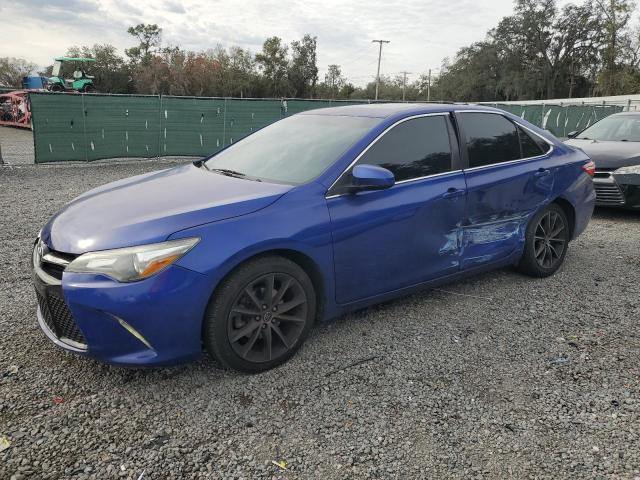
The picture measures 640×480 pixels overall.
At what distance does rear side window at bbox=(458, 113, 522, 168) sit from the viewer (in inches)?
159

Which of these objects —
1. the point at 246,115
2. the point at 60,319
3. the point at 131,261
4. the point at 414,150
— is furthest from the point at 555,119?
the point at 60,319

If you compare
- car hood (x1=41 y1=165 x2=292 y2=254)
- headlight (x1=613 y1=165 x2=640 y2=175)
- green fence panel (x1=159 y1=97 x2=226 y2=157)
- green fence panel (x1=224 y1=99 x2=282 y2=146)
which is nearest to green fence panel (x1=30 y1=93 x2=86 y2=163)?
green fence panel (x1=159 y1=97 x2=226 y2=157)

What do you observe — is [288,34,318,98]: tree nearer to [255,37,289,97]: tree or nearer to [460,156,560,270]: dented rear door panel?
[255,37,289,97]: tree

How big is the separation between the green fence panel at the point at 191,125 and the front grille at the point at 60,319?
1162cm

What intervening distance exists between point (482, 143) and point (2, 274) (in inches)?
174

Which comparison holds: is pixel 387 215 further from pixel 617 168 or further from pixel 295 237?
pixel 617 168

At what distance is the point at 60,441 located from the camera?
2393 millimetres

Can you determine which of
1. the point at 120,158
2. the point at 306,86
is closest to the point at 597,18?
the point at 306,86

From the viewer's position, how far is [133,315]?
251 centimetres

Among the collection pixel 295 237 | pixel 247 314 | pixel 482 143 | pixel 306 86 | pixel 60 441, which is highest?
pixel 306 86

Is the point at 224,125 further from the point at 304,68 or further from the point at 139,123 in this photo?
the point at 304,68

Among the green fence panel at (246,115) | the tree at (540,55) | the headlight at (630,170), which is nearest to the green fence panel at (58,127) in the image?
the green fence panel at (246,115)

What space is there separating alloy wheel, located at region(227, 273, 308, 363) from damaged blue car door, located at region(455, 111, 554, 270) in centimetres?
156

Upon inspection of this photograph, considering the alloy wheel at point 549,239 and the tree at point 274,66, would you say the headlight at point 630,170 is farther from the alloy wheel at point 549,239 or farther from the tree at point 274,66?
the tree at point 274,66
